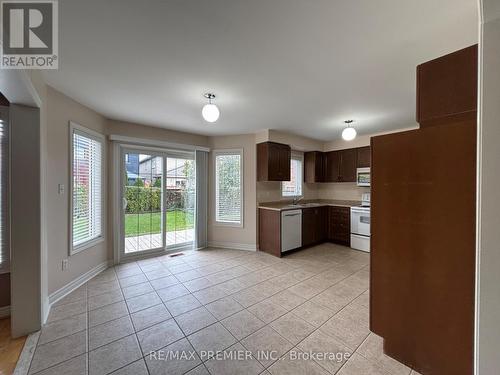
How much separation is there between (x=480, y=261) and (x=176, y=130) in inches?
179

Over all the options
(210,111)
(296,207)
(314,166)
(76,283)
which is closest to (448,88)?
(210,111)

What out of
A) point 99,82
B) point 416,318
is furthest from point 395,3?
point 99,82

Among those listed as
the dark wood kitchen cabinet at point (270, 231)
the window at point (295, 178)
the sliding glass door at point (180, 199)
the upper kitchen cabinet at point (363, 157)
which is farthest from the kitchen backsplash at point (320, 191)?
the sliding glass door at point (180, 199)

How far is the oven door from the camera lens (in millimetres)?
4379

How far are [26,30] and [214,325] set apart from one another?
9.48 ft

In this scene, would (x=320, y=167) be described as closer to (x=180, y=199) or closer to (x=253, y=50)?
(x=180, y=199)

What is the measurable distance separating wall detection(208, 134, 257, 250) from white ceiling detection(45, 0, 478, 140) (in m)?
1.55

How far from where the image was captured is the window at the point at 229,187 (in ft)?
15.3

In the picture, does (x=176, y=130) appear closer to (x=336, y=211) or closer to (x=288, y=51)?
(x=288, y=51)

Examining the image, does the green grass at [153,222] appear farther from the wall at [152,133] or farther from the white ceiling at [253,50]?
the white ceiling at [253,50]

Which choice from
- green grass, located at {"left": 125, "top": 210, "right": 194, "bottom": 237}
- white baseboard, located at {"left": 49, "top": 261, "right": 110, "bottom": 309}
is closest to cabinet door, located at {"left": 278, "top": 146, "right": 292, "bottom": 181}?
green grass, located at {"left": 125, "top": 210, "right": 194, "bottom": 237}

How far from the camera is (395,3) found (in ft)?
4.31

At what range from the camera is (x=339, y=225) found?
4.98 metres

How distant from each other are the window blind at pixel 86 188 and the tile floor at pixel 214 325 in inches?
29.1
